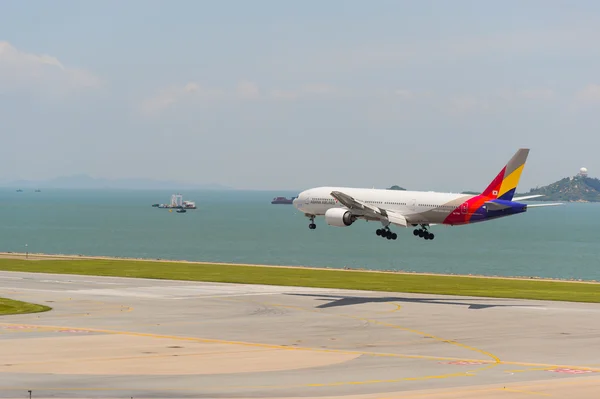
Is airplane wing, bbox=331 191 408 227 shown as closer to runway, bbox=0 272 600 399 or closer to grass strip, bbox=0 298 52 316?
runway, bbox=0 272 600 399

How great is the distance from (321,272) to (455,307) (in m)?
45.6

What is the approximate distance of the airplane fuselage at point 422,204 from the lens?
340 ft

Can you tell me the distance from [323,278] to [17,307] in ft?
148

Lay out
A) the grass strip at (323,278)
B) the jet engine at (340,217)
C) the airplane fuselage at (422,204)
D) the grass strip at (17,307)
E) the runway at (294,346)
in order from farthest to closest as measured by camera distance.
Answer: the airplane fuselage at (422,204), the jet engine at (340,217), the grass strip at (323,278), the grass strip at (17,307), the runway at (294,346)

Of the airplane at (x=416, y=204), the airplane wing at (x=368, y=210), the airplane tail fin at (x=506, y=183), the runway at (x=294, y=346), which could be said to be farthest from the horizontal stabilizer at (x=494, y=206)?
the runway at (x=294, y=346)

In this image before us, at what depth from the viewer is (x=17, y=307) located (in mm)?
74875

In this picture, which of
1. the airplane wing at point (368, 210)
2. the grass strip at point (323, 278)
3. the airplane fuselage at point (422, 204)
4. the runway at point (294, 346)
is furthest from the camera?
the airplane fuselage at point (422, 204)

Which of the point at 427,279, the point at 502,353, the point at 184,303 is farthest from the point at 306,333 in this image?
the point at 427,279

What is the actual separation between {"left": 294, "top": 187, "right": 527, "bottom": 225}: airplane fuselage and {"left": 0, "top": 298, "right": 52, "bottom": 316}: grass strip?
3878cm

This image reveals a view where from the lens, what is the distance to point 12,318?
224 feet

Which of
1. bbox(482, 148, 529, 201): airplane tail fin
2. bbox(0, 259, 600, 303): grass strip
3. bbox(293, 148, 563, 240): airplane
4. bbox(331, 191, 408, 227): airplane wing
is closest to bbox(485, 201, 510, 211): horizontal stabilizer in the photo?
bbox(293, 148, 563, 240): airplane

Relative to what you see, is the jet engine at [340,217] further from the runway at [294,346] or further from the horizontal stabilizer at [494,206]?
the runway at [294,346]

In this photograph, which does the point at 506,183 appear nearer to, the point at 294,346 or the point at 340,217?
the point at 340,217

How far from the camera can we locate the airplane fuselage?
340 feet
